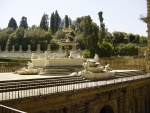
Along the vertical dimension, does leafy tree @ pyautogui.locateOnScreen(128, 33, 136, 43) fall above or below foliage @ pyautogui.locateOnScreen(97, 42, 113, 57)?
above

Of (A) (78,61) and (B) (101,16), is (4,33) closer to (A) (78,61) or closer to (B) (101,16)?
(B) (101,16)

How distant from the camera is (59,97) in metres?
14.1

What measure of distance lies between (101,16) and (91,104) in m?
51.2

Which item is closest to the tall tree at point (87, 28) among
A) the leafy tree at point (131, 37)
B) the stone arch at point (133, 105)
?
the stone arch at point (133, 105)

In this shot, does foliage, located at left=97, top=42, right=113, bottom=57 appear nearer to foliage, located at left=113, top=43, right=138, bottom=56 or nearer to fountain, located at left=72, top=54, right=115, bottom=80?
foliage, located at left=113, top=43, right=138, bottom=56

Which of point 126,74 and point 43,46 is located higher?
point 43,46

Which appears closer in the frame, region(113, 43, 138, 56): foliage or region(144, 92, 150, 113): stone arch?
region(144, 92, 150, 113): stone arch

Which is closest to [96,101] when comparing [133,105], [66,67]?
[133,105]

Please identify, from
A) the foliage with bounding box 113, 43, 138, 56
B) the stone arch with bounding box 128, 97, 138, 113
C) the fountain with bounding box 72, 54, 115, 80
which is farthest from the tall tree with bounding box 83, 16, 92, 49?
the fountain with bounding box 72, 54, 115, 80

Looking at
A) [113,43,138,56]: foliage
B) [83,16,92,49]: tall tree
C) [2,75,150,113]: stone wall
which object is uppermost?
[83,16,92,49]: tall tree

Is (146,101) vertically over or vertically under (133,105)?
under

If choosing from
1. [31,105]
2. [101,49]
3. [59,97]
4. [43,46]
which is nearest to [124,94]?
[59,97]

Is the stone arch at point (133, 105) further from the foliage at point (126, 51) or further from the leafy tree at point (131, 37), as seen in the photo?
the leafy tree at point (131, 37)

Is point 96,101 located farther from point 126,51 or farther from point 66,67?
point 126,51
